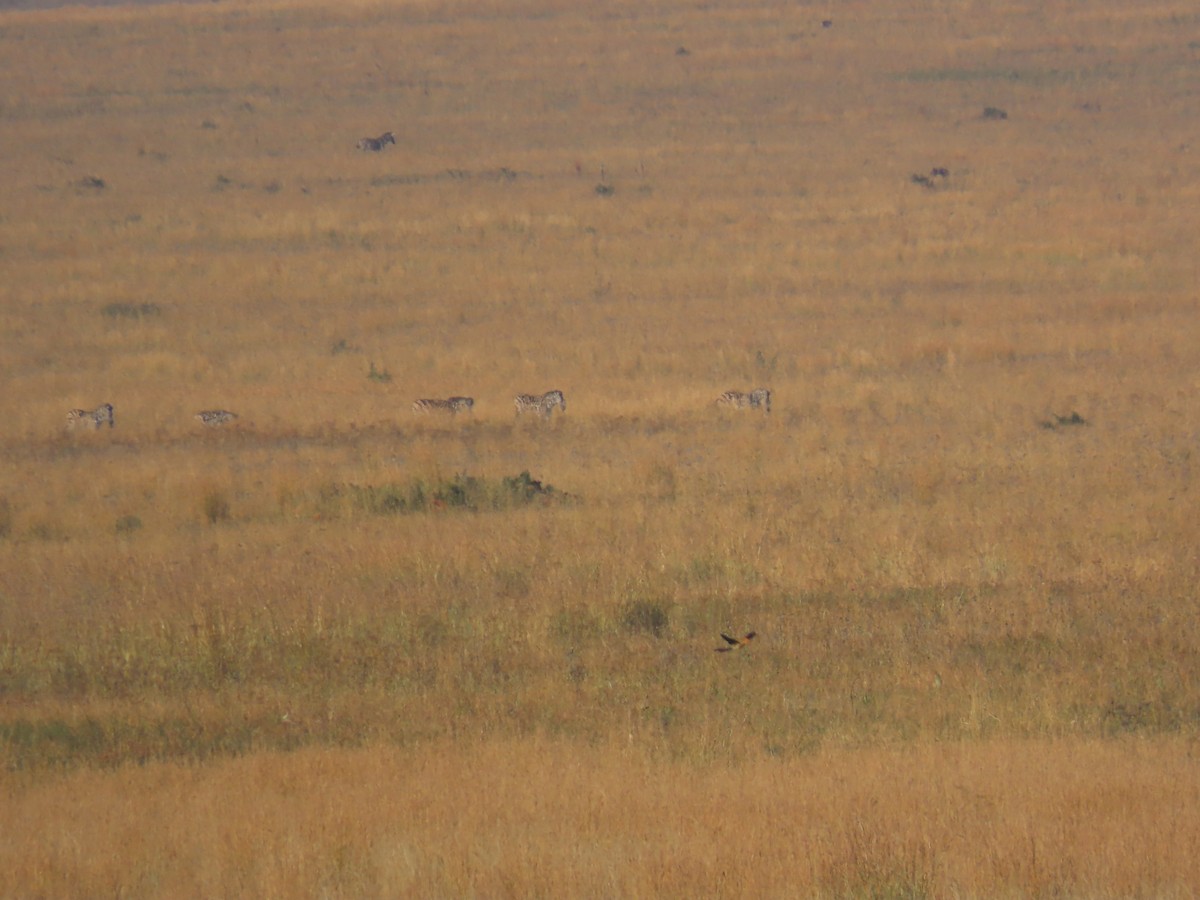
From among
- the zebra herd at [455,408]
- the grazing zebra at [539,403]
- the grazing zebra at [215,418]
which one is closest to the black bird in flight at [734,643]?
the zebra herd at [455,408]

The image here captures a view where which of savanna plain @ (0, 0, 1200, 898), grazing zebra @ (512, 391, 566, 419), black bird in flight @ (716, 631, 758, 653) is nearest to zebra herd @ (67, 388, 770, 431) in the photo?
grazing zebra @ (512, 391, 566, 419)

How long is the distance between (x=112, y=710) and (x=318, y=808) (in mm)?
2292

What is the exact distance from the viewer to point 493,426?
20172mm

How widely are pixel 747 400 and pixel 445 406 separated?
433 centimetres

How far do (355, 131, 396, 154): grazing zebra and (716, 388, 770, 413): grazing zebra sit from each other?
25.7m

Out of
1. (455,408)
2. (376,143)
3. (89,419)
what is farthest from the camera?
(376,143)

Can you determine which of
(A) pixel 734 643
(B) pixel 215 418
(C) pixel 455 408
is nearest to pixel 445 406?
(C) pixel 455 408

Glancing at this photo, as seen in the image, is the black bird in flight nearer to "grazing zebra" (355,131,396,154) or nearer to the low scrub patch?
the low scrub patch

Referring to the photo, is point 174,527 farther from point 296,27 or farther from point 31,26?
point 31,26

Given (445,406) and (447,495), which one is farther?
(445,406)

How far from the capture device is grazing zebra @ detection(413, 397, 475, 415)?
20.5 meters

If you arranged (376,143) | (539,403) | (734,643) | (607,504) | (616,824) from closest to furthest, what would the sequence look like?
(616,824) < (734,643) < (607,504) < (539,403) < (376,143)

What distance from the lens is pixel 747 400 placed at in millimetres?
20516

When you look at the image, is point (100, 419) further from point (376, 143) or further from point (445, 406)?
point (376, 143)
